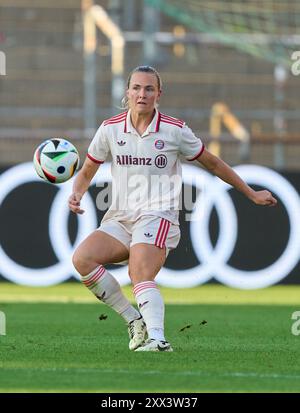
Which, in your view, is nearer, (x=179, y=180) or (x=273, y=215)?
(x=179, y=180)

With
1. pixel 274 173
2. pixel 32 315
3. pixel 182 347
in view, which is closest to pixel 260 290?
pixel 274 173

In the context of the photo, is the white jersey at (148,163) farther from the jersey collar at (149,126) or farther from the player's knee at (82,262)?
the player's knee at (82,262)

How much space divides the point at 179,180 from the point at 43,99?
1186 cm

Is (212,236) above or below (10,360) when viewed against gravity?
above

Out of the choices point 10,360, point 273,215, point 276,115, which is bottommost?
point 10,360

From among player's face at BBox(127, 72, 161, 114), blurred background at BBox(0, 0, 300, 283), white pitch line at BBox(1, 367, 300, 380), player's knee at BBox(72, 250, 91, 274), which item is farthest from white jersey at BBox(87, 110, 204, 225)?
blurred background at BBox(0, 0, 300, 283)

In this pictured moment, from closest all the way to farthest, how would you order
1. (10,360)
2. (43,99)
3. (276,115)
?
1. (10,360)
2. (276,115)
3. (43,99)

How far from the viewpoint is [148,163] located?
27.8 ft

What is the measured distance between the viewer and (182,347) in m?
8.71

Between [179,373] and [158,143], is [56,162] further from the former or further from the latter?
[179,373]

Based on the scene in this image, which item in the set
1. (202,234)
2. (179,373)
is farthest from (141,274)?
(202,234)

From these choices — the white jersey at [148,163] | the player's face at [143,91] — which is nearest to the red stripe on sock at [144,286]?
the white jersey at [148,163]
